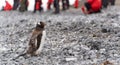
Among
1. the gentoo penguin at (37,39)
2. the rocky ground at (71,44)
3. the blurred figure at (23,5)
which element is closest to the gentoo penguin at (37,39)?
the gentoo penguin at (37,39)

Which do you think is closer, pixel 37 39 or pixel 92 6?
pixel 37 39

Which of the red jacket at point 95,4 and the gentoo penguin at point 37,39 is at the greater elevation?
the gentoo penguin at point 37,39

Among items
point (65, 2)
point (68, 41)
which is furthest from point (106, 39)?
point (65, 2)

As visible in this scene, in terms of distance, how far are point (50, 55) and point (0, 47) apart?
2094 mm

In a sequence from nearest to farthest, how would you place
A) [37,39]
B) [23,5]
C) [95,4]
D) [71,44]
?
[37,39] < [71,44] < [95,4] < [23,5]

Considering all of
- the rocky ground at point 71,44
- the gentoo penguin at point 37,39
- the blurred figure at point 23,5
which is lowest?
the blurred figure at point 23,5

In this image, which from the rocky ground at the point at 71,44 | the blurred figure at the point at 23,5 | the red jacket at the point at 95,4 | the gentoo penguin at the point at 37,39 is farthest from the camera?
the blurred figure at the point at 23,5

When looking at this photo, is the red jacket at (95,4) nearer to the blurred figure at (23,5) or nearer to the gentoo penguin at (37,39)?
the blurred figure at (23,5)

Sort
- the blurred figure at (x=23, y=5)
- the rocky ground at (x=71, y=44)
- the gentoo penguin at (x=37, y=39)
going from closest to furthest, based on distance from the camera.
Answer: the rocky ground at (x=71, y=44) < the gentoo penguin at (x=37, y=39) < the blurred figure at (x=23, y=5)

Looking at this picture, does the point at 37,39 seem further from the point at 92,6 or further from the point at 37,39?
the point at 92,6

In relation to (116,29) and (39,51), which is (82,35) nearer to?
(116,29)

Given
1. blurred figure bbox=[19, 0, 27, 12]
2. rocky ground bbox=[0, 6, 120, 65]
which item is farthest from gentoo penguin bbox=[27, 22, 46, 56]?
blurred figure bbox=[19, 0, 27, 12]

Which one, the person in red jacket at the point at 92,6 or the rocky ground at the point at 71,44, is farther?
the person in red jacket at the point at 92,6

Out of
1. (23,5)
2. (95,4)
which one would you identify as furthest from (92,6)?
(23,5)
